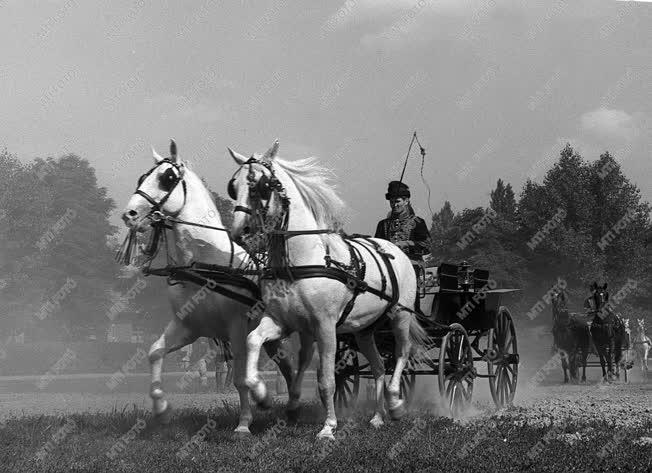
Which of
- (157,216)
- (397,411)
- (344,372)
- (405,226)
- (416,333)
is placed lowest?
(397,411)

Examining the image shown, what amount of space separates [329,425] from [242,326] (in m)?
1.53

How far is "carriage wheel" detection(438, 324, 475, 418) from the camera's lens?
35.4 ft

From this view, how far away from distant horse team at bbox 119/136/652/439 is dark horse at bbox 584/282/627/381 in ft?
46.5

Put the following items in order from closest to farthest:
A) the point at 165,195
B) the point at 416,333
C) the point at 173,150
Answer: the point at 165,195
the point at 173,150
the point at 416,333

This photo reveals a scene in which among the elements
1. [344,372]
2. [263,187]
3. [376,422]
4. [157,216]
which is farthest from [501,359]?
[157,216]

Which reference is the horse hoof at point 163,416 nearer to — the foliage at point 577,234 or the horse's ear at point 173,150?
the horse's ear at point 173,150

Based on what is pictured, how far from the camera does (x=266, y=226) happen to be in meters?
8.09

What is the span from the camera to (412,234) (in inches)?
443

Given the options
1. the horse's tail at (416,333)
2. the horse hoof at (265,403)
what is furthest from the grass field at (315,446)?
the horse's tail at (416,333)

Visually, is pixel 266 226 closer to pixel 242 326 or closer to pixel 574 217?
pixel 242 326

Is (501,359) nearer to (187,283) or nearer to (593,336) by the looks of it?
(187,283)

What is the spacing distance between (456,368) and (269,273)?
3807 mm

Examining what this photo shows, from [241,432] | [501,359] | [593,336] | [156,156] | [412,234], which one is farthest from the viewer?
[593,336]

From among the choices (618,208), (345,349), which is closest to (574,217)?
(618,208)
